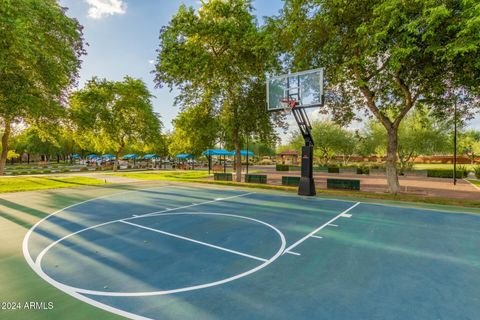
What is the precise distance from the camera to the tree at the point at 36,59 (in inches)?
507

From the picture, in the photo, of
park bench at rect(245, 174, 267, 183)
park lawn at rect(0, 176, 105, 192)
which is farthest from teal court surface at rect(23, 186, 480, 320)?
park lawn at rect(0, 176, 105, 192)

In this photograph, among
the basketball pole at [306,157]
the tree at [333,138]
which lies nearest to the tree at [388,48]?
the basketball pole at [306,157]


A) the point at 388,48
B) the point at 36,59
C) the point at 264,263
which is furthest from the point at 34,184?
the point at 388,48

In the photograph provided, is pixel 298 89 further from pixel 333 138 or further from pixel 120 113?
pixel 120 113

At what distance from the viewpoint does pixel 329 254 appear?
6.03 meters

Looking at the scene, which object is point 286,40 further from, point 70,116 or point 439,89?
point 70,116

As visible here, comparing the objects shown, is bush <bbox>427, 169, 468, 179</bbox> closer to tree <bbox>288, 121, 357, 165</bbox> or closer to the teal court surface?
tree <bbox>288, 121, 357, 165</bbox>

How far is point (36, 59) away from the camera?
47.5 ft

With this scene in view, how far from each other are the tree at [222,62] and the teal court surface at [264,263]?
509 inches

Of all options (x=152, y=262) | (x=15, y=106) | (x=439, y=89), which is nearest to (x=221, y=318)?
(x=152, y=262)

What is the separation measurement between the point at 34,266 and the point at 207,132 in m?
18.3

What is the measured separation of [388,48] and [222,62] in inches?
486

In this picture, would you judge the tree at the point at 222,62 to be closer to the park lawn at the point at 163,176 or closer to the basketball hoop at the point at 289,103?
the basketball hoop at the point at 289,103

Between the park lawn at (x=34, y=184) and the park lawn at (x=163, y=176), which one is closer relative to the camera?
the park lawn at (x=34, y=184)
